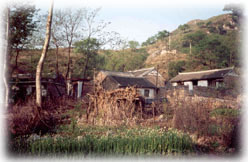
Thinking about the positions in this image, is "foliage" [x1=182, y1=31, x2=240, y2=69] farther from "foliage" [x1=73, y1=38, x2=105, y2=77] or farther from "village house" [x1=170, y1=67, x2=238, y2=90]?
"foliage" [x1=73, y1=38, x2=105, y2=77]

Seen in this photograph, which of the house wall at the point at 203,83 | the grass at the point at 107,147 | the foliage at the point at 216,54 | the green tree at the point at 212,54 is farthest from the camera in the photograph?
the green tree at the point at 212,54

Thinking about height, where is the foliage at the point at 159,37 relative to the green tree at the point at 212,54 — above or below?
above

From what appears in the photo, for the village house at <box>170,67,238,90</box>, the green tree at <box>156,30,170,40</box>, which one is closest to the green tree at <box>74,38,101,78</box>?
the village house at <box>170,67,238,90</box>

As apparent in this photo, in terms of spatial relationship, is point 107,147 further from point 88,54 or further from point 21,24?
point 88,54

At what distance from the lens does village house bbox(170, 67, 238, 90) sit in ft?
102

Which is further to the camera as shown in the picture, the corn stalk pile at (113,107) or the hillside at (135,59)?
the hillside at (135,59)

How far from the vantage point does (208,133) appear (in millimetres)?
7117

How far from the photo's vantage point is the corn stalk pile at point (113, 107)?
9.26 m

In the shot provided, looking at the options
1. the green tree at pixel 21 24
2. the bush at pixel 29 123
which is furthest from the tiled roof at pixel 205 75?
the bush at pixel 29 123

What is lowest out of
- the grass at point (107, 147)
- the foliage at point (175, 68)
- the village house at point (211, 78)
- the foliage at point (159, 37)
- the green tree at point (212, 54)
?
the grass at point (107, 147)

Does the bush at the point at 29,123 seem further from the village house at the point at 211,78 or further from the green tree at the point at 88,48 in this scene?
the village house at the point at 211,78

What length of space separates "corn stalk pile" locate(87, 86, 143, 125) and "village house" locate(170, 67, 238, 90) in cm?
2196

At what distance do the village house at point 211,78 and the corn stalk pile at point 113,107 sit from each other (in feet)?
72.1

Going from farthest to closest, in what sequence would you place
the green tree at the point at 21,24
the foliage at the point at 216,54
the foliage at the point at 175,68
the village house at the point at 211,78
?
the foliage at the point at 175,68 < the foliage at the point at 216,54 < the village house at the point at 211,78 < the green tree at the point at 21,24
